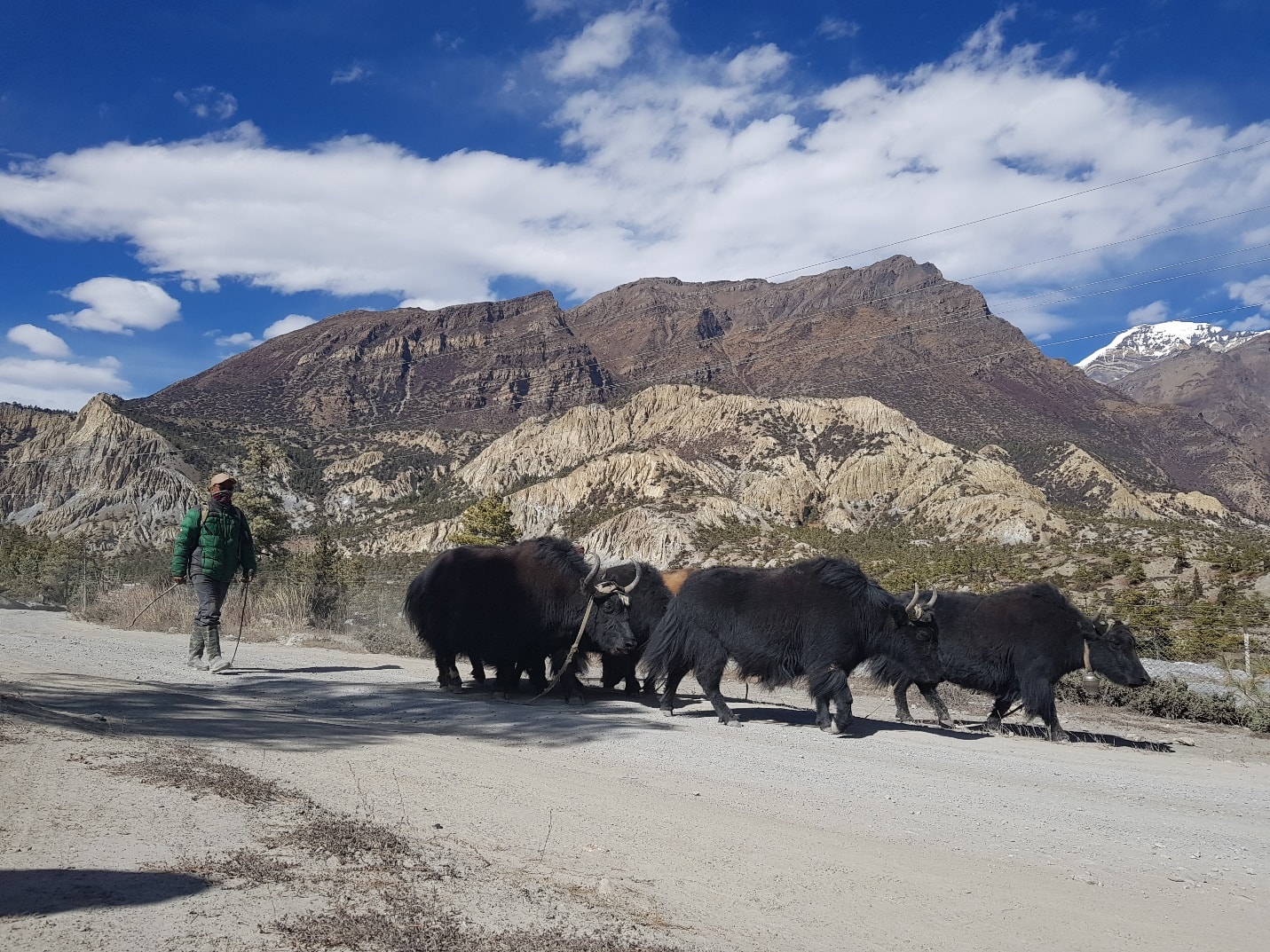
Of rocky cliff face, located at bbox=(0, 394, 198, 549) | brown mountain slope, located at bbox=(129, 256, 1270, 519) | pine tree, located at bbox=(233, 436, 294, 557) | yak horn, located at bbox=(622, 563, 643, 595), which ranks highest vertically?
brown mountain slope, located at bbox=(129, 256, 1270, 519)

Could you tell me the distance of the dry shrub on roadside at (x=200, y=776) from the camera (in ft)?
17.2

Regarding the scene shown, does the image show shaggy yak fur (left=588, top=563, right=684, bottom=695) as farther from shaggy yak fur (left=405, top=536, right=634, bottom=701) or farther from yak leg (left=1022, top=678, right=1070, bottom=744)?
yak leg (left=1022, top=678, right=1070, bottom=744)

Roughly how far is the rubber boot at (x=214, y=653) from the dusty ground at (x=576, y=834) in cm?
183

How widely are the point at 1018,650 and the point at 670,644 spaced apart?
4909 millimetres

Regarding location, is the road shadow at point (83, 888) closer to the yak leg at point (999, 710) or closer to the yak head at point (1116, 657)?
the yak leg at point (999, 710)

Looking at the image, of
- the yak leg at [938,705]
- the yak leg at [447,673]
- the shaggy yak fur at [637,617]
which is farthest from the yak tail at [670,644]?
the yak leg at [938,705]

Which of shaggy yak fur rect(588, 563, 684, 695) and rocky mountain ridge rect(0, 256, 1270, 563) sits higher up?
rocky mountain ridge rect(0, 256, 1270, 563)

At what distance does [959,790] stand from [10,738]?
276 inches

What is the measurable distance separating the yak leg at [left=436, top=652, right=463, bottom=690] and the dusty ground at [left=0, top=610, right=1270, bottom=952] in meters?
1.99

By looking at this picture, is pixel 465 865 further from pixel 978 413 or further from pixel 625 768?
pixel 978 413

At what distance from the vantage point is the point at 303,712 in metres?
9.34

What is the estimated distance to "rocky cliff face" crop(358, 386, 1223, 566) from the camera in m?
76.5

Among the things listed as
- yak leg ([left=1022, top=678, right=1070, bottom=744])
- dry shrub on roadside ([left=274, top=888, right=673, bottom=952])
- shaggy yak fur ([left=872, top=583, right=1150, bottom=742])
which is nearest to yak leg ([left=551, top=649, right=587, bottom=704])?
shaggy yak fur ([left=872, top=583, right=1150, bottom=742])

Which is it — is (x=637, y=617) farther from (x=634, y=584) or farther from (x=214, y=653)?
(x=214, y=653)
